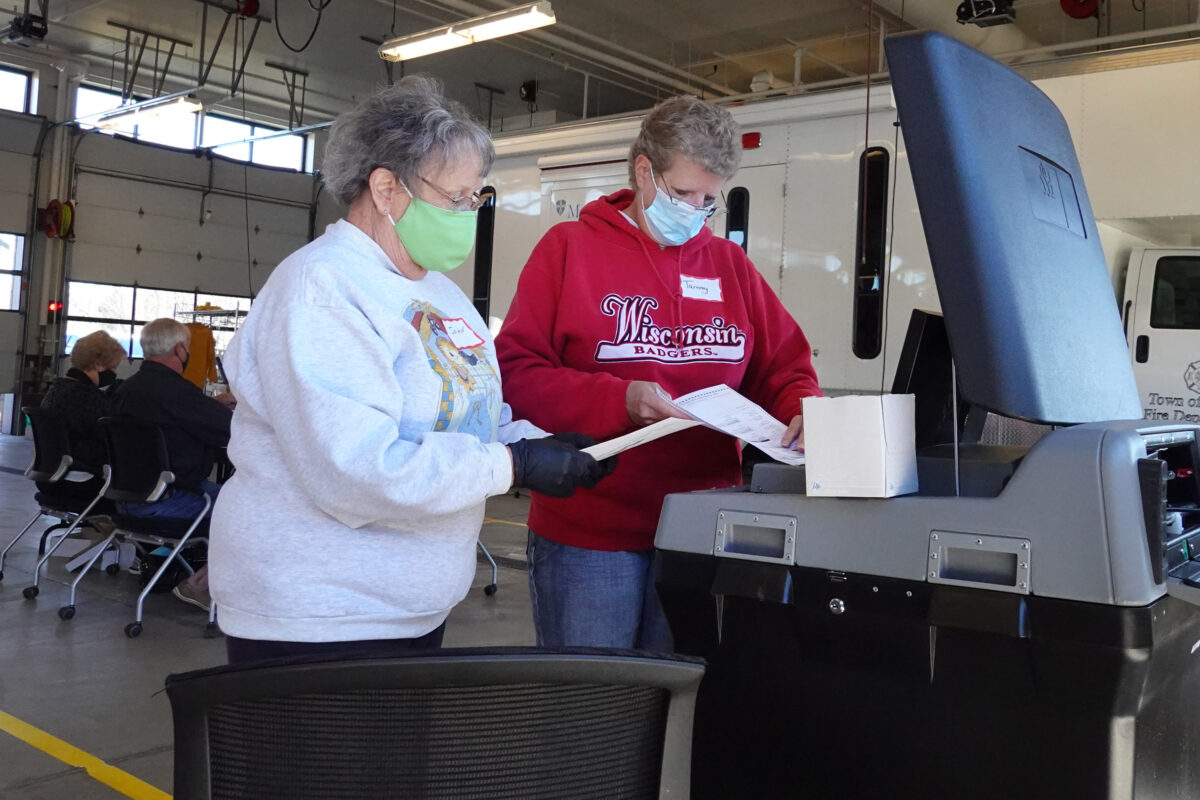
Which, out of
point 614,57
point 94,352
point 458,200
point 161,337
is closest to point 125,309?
point 614,57

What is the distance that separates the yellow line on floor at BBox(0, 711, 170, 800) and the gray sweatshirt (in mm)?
1720

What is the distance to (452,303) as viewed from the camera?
5.07 feet

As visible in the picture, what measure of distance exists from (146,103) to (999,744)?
40.5 feet

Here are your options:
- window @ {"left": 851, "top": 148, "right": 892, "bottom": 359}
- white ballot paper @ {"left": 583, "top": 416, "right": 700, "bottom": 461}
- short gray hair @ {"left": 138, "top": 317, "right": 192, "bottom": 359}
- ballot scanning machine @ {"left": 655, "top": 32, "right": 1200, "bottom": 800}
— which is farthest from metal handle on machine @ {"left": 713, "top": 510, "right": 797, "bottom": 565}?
short gray hair @ {"left": 138, "top": 317, "right": 192, "bottom": 359}

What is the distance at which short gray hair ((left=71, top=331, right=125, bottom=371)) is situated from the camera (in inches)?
244

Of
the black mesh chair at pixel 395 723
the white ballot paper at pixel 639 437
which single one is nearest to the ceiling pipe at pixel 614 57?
the white ballot paper at pixel 639 437

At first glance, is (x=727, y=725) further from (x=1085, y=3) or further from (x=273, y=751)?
(x=1085, y=3)

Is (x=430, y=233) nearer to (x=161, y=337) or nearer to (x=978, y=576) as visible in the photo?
(x=978, y=576)

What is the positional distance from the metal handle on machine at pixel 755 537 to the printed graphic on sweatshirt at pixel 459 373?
361mm

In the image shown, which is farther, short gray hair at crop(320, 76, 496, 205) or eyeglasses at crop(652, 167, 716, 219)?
eyeglasses at crop(652, 167, 716, 219)

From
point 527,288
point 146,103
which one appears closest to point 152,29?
point 146,103

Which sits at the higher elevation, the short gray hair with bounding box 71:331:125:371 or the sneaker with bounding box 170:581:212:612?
the short gray hair with bounding box 71:331:125:371

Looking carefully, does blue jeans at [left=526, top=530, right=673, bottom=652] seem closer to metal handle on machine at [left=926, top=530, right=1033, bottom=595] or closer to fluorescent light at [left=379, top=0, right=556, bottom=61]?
metal handle on machine at [left=926, top=530, right=1033, bottom=595]

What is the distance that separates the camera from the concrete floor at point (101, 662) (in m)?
2.87
